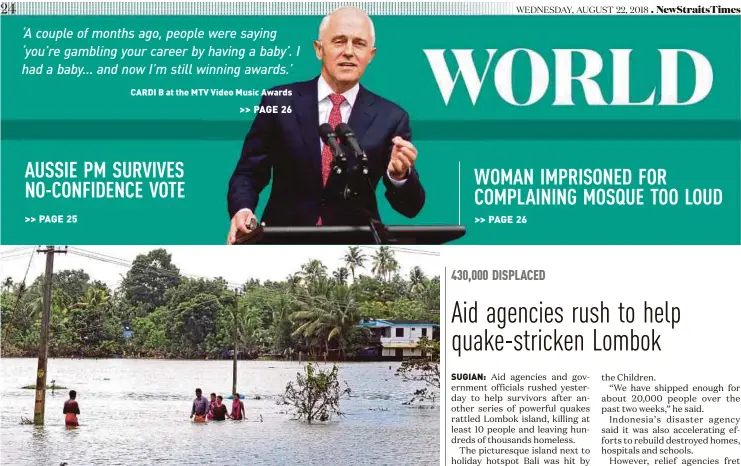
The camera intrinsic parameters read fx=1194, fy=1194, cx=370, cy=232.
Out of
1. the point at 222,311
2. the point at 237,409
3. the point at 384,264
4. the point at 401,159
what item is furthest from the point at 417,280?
the point at 237,409

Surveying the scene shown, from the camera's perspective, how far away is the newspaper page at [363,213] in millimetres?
8430

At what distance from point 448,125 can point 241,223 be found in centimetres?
164

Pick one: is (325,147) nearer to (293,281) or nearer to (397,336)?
(293,281)

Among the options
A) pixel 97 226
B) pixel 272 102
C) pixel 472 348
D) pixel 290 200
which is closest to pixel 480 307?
pixel 472 348

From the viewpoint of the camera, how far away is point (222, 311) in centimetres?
862

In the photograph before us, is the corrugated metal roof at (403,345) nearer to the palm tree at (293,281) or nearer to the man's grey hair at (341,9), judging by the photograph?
the palm tree at (293,281)

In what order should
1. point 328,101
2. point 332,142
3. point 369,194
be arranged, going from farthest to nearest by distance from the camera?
1. point 328,101
2. point 369,194
3. point 332,142

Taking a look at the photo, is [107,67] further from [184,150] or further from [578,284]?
[578,284]

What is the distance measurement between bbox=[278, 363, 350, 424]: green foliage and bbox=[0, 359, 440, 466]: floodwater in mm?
65

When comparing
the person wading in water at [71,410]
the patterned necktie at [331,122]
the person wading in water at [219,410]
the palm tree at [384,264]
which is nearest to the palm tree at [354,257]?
the palm tree at [384,264]

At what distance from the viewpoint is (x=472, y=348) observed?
8.42 meters

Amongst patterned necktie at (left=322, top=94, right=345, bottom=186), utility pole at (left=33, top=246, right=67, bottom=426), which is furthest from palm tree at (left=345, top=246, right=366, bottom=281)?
utility pole at (left=33, top=246, right=67, bottom=426)

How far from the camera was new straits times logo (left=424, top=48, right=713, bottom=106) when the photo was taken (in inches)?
337

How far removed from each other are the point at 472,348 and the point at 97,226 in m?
2.80
